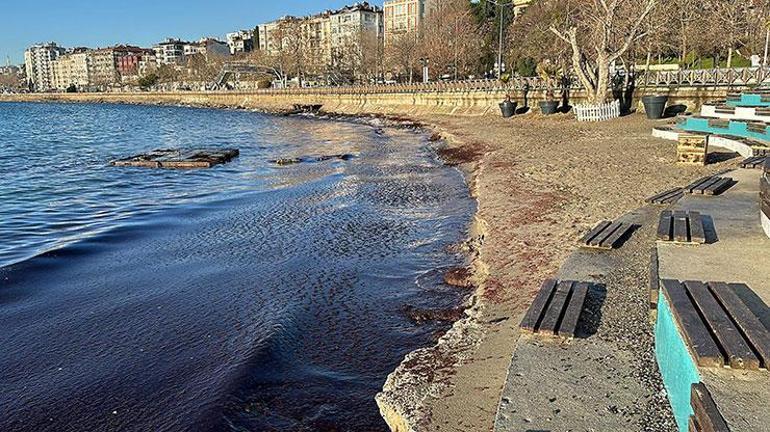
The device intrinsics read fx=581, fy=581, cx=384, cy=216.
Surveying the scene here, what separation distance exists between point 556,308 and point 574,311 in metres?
0.17

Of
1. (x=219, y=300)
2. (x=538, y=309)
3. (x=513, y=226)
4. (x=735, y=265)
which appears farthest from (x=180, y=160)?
(x=735, y=265)

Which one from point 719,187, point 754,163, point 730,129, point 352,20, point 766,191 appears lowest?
point 719,187

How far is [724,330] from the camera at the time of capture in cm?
423

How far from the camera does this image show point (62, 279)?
10055 mm

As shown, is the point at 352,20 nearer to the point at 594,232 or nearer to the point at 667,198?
the point at 667,198

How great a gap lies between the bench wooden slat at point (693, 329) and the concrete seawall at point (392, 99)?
92.9 ft

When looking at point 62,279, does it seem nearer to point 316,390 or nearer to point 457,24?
point 316,390

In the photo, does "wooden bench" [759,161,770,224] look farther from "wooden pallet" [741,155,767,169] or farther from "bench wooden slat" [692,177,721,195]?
"wooden pallet" [741,155,767,169]

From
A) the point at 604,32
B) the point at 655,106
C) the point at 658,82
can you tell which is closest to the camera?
the point at 655,106

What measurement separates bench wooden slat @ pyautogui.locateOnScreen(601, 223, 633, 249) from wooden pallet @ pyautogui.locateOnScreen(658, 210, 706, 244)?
2.01 ft

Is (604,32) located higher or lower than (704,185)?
higher

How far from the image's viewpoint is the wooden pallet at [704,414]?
126 inches

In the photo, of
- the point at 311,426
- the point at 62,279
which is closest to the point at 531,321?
the point at 311,426

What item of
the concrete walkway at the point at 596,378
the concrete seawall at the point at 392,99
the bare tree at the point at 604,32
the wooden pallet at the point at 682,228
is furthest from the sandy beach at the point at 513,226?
the concrete seawall at the point at 392,99
